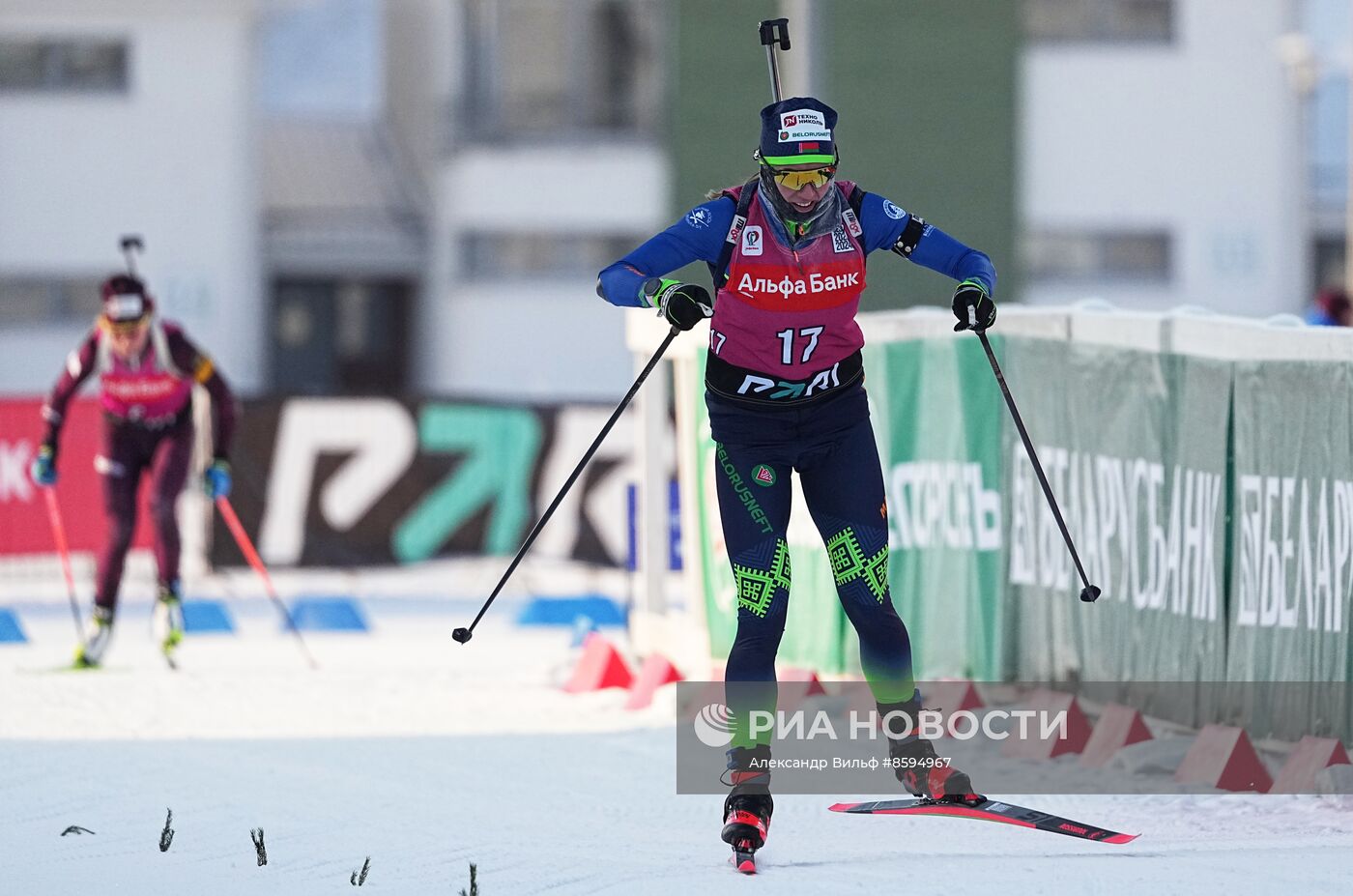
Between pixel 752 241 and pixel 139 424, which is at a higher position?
pixel 752 241

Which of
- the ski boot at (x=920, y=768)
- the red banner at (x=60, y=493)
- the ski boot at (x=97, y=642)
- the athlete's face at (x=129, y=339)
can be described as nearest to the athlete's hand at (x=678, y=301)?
Answer: the ski boot at (x=920, y=768)

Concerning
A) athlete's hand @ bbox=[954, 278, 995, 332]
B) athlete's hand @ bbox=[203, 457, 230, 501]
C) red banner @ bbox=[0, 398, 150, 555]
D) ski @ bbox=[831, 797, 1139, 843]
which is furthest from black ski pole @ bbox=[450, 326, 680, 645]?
red banner @ bbox=[0, 398, 150, 555]

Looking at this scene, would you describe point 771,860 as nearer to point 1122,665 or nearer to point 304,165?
Result: point 1122,665

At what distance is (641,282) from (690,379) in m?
3.83

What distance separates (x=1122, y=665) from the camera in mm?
8367

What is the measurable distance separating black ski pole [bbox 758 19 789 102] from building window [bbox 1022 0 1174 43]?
20431mm

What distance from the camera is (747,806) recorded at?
595 cm

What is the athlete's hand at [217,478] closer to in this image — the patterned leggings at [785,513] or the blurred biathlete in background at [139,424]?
the blurred biathlete in background at [139,424]

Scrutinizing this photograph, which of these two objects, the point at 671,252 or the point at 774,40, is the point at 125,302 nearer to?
the point at 774,40

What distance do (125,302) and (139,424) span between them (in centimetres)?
64

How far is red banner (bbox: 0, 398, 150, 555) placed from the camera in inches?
634

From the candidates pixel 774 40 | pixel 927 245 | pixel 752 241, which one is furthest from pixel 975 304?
pixel 774 40

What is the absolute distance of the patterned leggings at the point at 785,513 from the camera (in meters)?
6.18

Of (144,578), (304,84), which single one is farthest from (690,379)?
(304,84)
